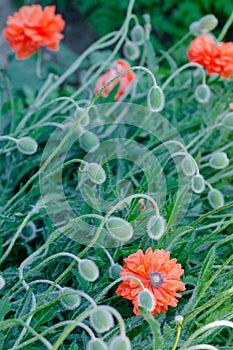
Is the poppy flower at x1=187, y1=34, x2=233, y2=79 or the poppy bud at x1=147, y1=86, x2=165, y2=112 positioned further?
the poppy flower at x1=187, y1=34, x2=233, y2=79

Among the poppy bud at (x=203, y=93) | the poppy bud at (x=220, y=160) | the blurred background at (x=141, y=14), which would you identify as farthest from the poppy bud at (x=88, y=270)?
the blurred background at (x=141, y=14)

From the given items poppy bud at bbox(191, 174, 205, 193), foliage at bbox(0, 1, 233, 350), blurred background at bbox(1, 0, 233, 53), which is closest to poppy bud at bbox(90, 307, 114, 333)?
foliage at bbox(0, 1, 233, 350)

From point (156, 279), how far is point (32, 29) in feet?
2.14

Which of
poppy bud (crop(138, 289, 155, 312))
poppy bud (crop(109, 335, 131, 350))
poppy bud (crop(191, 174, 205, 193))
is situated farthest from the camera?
poppy bud (crop(191, 174, 205, 193))

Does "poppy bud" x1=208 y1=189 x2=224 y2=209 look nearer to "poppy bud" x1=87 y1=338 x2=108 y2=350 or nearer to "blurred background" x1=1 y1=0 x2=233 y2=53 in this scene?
"poppy bud" x1=87 y1=338 x2=108 y2=350

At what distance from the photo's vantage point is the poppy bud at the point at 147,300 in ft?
2.66

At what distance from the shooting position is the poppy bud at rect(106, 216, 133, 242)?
88 cm

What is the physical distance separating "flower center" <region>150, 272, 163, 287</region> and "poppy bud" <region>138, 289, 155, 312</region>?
6 centimetres

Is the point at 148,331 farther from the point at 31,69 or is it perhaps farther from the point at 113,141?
the point at 31,69

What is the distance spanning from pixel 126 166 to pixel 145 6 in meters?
1.53

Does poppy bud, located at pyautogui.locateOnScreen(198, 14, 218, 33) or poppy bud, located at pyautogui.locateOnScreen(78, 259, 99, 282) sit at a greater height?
poppy bud, located at pyautogui.locateOnScreen(198, 14, 218, 33)

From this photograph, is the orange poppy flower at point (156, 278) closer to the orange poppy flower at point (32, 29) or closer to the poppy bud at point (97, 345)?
the poppy bud at point (97, 345)

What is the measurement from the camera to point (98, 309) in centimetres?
72

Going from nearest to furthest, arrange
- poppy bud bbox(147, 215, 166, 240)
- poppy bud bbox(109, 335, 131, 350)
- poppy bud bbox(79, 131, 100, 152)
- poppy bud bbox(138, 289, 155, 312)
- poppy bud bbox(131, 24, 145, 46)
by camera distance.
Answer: poppy bud bbox(109, 335, 131, 350) < poppy bud bbox(138, 289, 155, 312) < poppy bud bbox(147, 215, 166, 240) < poppy bud bbox(79, 131, 100, 152) < poppy bud bbox(131, 24, 145, 46)
